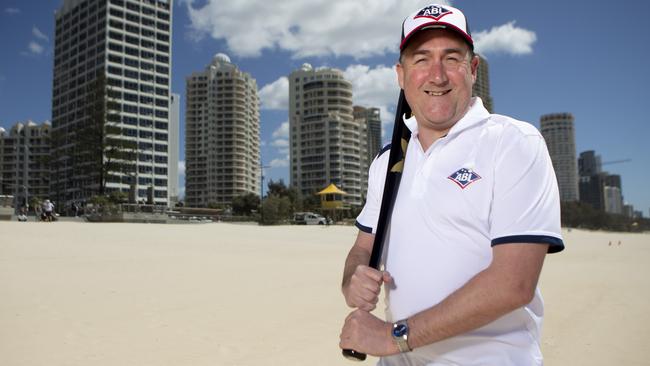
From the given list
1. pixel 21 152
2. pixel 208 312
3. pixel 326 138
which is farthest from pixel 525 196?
pixel 21 152

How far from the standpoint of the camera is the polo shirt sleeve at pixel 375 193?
6.85 ft

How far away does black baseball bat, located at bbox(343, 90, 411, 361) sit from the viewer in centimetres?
188

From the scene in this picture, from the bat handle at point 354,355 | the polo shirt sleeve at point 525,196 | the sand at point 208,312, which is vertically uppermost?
the polo shirt sleeve at point 525,196

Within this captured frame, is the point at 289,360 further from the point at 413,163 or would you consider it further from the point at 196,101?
the point at 196,101

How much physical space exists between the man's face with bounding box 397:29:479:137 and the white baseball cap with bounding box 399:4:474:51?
0.12ft

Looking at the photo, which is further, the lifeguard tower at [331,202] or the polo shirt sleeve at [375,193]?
the lifeguard tower at [331,202]

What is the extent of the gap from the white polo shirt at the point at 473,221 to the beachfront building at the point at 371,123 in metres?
172

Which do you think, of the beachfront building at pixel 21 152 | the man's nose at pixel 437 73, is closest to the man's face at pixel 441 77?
the man's nose at pixel 437 73

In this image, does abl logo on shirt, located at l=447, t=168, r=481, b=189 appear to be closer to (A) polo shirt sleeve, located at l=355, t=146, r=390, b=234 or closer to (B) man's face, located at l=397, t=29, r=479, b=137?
(B) man's face, located at l=397, t=29, r=479, b=137

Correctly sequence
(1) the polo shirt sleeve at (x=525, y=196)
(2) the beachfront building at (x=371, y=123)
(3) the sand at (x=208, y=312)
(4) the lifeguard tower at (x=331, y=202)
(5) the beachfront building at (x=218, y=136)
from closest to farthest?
(1) the polo shirt sleeve at (x=525, y=196), (3) the sand at (x=208, y=312), (4) the lifeguard tower at (x=331, y=202), (5) the beachfront building at (x=218, y=136), (2) the beachfront building at (x=371, y=123)

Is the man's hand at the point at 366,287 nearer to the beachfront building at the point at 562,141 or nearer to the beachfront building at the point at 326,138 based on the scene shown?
the beachfront building at the point at 326,138

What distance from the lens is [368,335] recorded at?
5.55ft

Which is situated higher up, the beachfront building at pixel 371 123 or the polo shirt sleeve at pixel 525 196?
the beachfront building at pixel 371 123

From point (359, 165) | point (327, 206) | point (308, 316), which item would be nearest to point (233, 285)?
point (308, 316)
